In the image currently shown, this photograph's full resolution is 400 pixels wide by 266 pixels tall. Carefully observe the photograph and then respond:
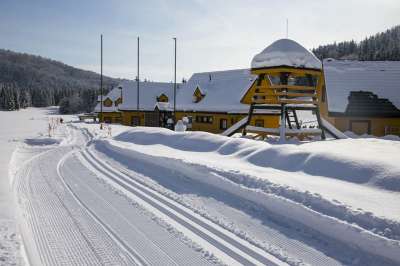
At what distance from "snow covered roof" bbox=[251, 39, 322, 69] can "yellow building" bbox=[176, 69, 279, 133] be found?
13090mm

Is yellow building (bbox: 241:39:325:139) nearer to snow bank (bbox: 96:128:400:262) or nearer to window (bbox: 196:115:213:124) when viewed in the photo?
snow bank (bbox: 96:128:400:262)

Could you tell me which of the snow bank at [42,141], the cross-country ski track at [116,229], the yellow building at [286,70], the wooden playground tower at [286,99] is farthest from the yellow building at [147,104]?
the cross-country ski track at [116,229]

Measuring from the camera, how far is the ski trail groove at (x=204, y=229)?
5.96 metres

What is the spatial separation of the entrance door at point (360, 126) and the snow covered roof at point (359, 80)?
4.63ft

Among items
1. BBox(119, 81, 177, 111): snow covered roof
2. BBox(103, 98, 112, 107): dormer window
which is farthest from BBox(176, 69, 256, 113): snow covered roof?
BBox(103, 98, 112, 107): dormer window

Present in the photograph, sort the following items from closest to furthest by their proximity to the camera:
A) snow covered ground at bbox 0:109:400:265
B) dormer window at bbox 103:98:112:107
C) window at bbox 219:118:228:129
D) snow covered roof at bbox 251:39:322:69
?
snow covered ground at bbox 0:109:400:265, snow covered roof at bbox 251:39:322:69, window at bbox 219:118:228:129, dormer window at bbox 103:98:112:107

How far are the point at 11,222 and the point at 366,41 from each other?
15633cm

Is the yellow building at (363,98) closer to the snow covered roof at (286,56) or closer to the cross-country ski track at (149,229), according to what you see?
the snow covered roof at (286,56)

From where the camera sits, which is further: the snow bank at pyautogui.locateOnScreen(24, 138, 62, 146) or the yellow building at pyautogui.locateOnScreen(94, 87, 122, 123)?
the yellow building at pyautogui.locateOnScreen(94, 87, 122, 123)

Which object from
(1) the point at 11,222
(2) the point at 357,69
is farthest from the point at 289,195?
(2) the point at 357,69

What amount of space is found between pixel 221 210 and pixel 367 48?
475 feet

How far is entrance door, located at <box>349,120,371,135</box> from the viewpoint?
29.0m

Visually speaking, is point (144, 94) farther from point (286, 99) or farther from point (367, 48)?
point (367, 48)

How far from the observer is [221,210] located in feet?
27.8
